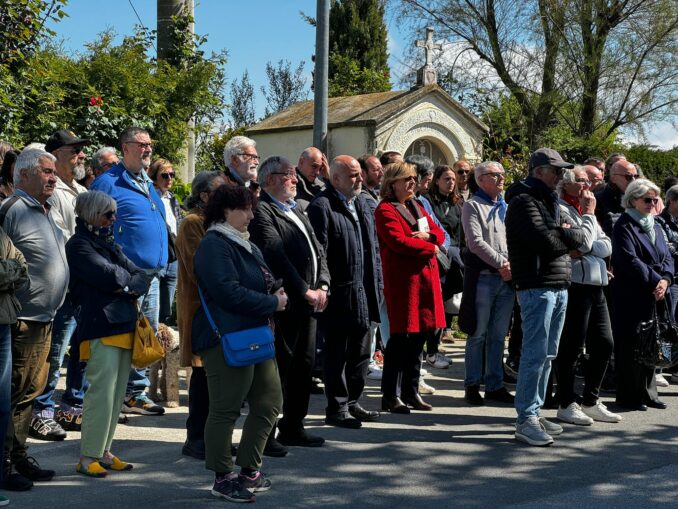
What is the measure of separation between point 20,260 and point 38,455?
66.0 inches

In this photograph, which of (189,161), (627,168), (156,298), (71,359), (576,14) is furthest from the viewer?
(576,14)

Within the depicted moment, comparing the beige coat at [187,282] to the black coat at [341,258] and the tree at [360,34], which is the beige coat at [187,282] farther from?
the tree at [360,34]

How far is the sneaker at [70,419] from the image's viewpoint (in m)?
7.05

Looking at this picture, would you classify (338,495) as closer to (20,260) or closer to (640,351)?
(20,260)

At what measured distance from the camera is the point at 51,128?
1082 centimetres

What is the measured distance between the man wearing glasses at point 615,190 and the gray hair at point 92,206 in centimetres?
572

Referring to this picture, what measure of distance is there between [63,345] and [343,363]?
81.7 inches

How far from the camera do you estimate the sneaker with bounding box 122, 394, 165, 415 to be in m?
7.66

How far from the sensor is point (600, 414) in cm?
793

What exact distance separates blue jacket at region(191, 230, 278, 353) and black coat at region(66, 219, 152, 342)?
2.05 feet

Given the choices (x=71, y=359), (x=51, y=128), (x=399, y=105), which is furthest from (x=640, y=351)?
(x=399, y=105)

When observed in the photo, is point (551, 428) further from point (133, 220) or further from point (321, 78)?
point (321, 78)

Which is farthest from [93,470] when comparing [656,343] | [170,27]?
[170,27]

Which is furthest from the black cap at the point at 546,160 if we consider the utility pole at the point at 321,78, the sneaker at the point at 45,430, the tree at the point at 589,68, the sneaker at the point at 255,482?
the tree at the point at 589,68
